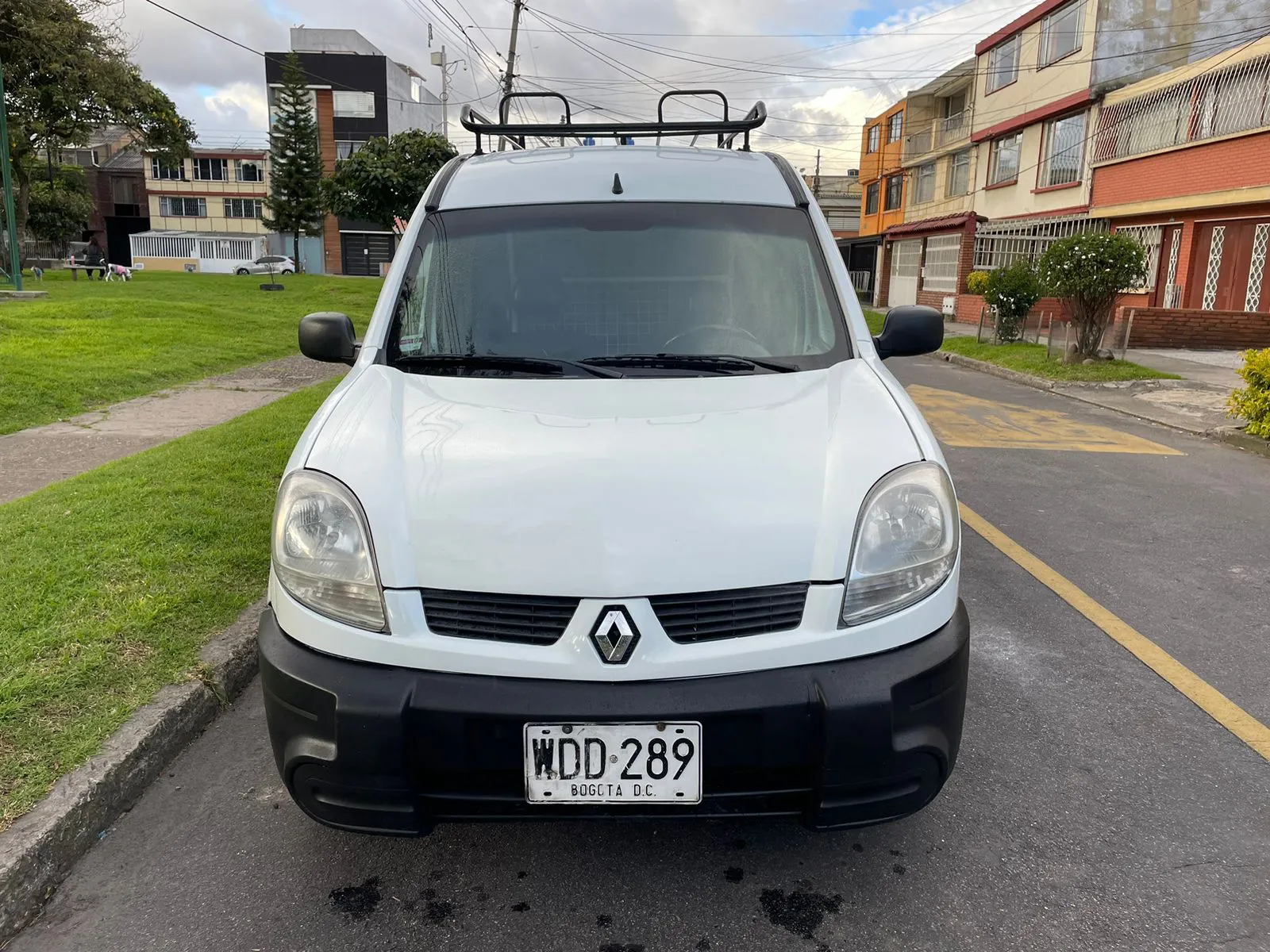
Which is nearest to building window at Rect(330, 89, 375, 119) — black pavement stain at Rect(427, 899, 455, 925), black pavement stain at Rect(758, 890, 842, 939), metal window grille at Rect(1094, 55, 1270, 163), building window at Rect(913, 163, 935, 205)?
building window at Rect(913, 163, 935, 205)

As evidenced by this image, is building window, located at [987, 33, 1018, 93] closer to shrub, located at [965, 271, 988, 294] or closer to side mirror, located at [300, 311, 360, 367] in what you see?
shrub, located at [965, 271, 988, 294]

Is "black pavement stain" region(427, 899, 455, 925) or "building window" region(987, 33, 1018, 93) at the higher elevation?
"building window" region(987, 33, 1018, 93)

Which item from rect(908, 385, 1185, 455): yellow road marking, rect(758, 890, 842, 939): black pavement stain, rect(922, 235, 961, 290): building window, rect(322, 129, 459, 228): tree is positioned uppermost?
rect(322, 129, 459, 228): tree

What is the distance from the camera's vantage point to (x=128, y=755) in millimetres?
2807

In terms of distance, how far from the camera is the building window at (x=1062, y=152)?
2534 centimetres

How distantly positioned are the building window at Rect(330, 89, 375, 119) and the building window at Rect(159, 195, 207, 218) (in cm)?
1253

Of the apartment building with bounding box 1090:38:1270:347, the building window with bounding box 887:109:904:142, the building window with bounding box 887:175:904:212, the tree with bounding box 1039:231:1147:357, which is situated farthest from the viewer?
the building window with bounding box 887:175:904:212

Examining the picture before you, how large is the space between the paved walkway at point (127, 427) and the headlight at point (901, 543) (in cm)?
538

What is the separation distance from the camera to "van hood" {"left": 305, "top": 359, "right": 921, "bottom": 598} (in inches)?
82.2

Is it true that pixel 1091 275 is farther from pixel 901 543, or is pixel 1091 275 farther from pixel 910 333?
pixel 901 543

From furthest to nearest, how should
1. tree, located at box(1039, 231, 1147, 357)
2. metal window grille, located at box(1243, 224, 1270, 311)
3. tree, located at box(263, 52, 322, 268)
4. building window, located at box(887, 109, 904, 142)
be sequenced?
tree, located at box(263, 52, 322, 268) < building window, located at box(887, 109, 904, 142) < metal window grille, located at box(1243, 224, 1270, 311) < tree, located at box(1039, 231, 1147, 357)

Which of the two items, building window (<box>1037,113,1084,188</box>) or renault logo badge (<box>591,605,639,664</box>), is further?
building window (<box>1037,113,1084,188</box>)

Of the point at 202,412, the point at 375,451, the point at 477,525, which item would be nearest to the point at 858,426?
the point at 477,525

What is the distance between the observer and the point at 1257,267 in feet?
62.3
